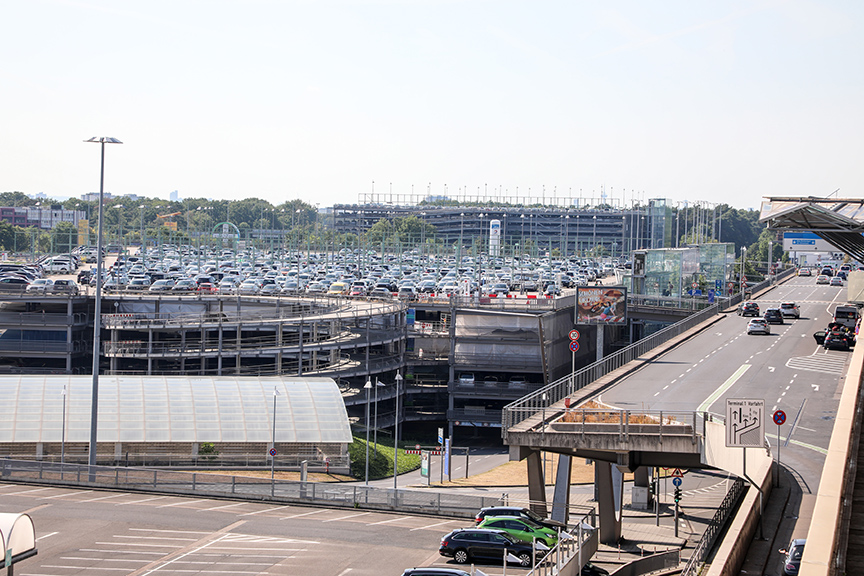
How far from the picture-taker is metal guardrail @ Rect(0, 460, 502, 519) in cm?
3450

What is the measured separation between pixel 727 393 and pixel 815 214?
8.43 metres

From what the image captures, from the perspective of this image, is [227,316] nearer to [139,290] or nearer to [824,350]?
[139,290]

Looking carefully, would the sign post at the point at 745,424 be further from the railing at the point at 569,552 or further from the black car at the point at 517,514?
the black car at the point at 517,514

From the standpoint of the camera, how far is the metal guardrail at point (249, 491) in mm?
34500

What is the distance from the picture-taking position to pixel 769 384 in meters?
43.1

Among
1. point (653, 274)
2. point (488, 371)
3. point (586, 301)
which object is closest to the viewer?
point (586, 301)

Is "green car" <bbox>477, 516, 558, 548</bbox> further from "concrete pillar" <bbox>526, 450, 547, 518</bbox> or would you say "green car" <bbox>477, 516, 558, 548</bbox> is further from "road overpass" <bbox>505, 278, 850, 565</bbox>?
"concrete pillar" <bbox>526, 450, 547, 518</bbox>

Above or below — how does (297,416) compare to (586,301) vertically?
below

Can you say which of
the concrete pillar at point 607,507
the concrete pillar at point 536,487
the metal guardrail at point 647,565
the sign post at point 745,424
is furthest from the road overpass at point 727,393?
the metal guardrail at point 647,565

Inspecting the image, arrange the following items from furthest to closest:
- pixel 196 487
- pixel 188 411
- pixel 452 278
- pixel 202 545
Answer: pixel 452 278
pixel 188 411
pixel 196 487
pixel 202 545

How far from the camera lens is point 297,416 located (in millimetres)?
52281

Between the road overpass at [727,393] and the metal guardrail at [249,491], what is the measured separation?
11.6 feet

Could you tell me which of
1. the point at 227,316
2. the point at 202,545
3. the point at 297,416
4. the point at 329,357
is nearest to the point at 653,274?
the point at 329,357

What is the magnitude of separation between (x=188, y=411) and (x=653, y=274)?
2276 inches
